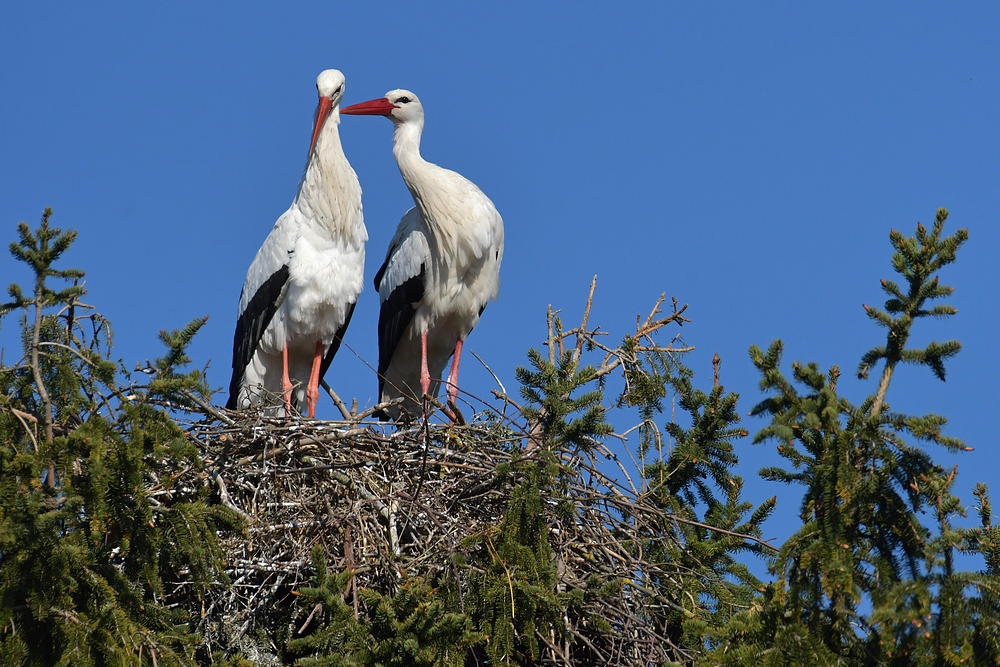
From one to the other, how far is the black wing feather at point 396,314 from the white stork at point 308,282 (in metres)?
0.37

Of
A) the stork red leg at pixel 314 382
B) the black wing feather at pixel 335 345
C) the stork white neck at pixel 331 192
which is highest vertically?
the stork white neck at pixel 331 192

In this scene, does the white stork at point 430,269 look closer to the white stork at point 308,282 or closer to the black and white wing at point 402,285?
the black and white wing at point 402,285

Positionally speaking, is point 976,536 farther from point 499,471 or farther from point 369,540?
point 369,540

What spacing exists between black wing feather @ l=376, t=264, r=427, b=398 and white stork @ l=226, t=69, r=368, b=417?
365 mm

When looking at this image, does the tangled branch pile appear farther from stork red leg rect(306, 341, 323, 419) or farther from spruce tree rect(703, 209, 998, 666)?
stork red leg rect(306, 341, 323, 419)

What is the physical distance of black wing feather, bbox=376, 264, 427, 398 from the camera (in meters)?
7.85

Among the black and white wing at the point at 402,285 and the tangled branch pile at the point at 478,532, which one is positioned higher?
the black and white wing at the point at 402,285

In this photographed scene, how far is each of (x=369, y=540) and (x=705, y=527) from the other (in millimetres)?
1436

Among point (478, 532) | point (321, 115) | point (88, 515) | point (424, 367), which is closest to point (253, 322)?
point (424, 367)

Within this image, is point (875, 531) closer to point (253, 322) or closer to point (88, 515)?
point (88, 515)

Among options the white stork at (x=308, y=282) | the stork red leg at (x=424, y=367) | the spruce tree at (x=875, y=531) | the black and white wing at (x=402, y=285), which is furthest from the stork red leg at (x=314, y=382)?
the spruce tree at (x=875, y=531)

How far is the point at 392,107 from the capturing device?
827cm

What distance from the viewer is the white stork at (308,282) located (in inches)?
294

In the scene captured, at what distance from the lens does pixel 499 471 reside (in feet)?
15.5
